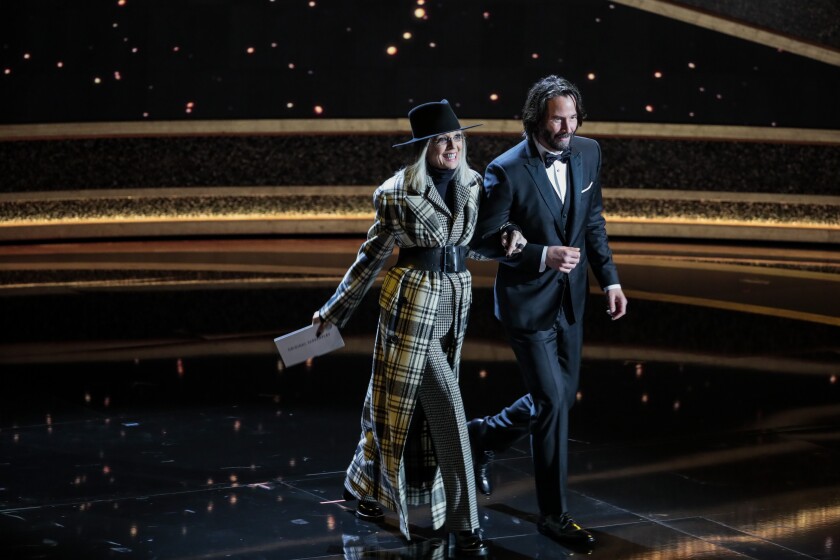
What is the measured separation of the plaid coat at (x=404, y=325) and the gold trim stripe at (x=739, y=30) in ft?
32.3

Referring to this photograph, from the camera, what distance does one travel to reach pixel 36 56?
1349cm

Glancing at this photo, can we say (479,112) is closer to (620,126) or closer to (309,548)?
(620,126)

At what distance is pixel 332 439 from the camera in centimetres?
593

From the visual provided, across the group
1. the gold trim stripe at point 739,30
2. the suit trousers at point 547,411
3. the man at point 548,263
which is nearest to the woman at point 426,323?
the man at point 548,263

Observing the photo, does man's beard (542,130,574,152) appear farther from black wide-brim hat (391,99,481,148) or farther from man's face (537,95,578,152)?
black wide-brim hat (391,99,481,148)

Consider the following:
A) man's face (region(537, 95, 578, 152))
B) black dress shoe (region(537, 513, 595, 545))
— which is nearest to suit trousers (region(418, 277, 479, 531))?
black dress shoe (region(537, 513, 595, 545))

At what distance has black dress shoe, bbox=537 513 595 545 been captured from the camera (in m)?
4.46

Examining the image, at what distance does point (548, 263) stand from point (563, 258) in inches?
3.1

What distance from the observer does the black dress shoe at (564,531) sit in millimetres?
4457

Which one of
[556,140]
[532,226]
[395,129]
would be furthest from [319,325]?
[395,129]

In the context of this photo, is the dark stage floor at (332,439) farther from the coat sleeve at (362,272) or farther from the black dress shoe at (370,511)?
the coat sleeve at (362,272)

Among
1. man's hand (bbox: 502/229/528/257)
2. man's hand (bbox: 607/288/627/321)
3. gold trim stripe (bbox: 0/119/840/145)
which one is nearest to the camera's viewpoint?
man's hand (bbox: 502/229/528/257)

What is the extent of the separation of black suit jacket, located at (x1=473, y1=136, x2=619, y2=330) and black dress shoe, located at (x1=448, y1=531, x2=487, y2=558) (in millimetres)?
738

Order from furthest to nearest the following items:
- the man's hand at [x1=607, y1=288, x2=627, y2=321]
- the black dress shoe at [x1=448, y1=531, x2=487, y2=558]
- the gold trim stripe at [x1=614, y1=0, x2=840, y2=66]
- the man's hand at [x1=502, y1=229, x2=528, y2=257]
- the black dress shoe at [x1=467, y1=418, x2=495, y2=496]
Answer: the gold trim stripe at [x1=614, y1=0, x2=840, y2=66], the black dress shoe at [x1=467, y1=418, x2=495, y2=496], the man's hand at [x1=607, y1=288, x2=627, y2=321], the man's hand at [x1=502, y1=229, x2=528, y2=257], the black dress shoe at [x1=448, y1=531, x2=487, y2=558]
